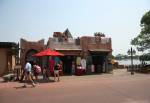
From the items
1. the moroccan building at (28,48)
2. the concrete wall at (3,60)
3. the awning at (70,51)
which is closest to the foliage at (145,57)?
the awning at (70,51)

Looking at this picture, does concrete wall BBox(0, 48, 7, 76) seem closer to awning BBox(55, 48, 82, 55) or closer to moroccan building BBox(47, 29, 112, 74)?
moroccan building BBox(47, 29, 112, 74)

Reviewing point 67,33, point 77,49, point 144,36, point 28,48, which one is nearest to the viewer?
point 77,49

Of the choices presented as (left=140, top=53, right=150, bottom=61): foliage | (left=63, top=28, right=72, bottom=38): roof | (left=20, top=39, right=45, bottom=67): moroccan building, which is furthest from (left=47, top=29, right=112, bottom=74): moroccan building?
(left=140, top=53, right=150, bottom=61): foliage

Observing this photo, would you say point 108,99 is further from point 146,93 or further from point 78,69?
point 78,69

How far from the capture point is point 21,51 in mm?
30781

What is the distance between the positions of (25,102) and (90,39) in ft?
65.5

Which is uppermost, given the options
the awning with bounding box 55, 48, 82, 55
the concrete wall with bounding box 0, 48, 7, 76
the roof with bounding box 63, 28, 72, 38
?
the roof with bounding box 63, 28, 72, 38

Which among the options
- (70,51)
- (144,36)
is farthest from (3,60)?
(144,36)

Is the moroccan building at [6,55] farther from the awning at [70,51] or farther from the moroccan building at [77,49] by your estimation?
the awning at [70,51]

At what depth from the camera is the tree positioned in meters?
40.7

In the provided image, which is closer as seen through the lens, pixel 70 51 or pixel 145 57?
pixel 70 51

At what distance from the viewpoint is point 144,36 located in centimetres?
4138

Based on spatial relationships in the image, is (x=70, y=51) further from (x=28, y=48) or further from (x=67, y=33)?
(x=28, y=48)

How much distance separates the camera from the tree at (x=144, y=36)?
40656 mm
